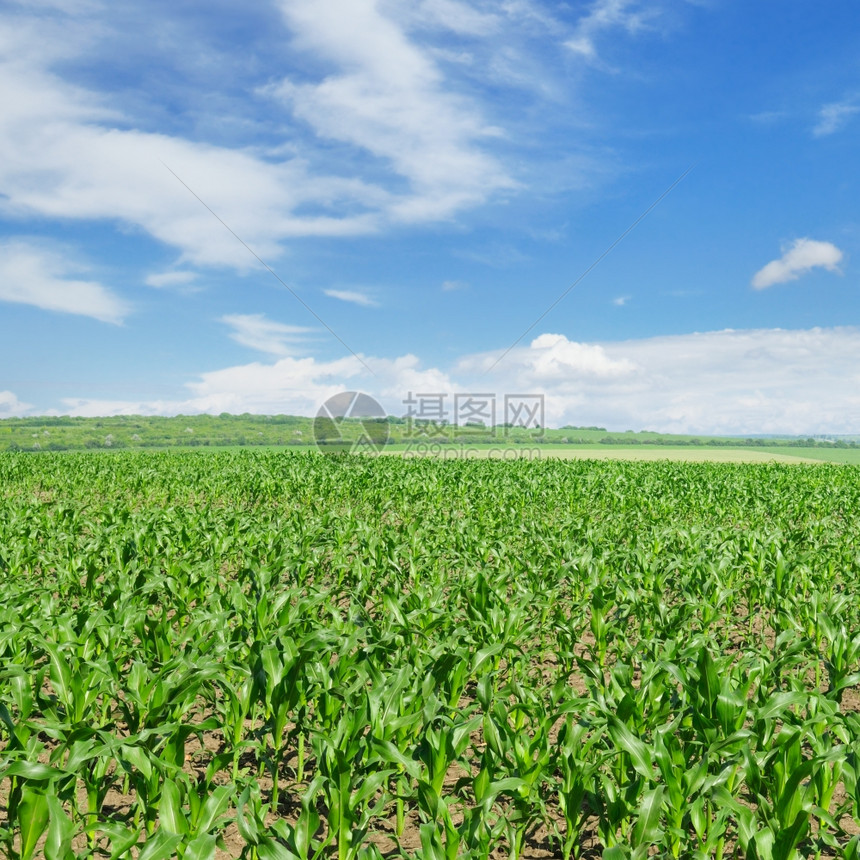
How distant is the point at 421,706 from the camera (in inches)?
148

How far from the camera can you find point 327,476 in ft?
61.4

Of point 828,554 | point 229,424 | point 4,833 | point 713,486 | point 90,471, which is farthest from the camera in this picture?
point 229,424

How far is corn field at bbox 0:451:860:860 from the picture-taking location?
2855mm

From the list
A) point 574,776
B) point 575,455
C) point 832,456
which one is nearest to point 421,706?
point 574,776

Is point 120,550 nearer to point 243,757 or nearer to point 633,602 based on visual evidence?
point 243,757

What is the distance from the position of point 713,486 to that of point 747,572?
8.98m

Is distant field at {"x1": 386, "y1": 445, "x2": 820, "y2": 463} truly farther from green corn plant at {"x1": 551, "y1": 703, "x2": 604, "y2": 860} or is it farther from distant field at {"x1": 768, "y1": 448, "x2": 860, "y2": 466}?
green corn plant at {"x1": 551, "y1": 703, "x2": 604, "y2": 860}

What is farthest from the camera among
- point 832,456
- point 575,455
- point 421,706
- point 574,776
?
point 832,456

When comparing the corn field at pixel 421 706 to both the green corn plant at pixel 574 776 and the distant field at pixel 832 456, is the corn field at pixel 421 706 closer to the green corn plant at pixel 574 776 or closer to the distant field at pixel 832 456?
the green corn plant at pixel 574 776

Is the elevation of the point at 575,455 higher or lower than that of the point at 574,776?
higher

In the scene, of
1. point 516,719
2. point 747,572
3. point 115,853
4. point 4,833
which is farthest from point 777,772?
point 747,572

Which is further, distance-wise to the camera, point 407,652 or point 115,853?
point 407,652

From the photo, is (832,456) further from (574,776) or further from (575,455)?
(574,776)

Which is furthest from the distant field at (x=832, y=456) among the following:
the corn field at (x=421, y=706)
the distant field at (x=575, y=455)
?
the corn field at (x=421, y=706)
